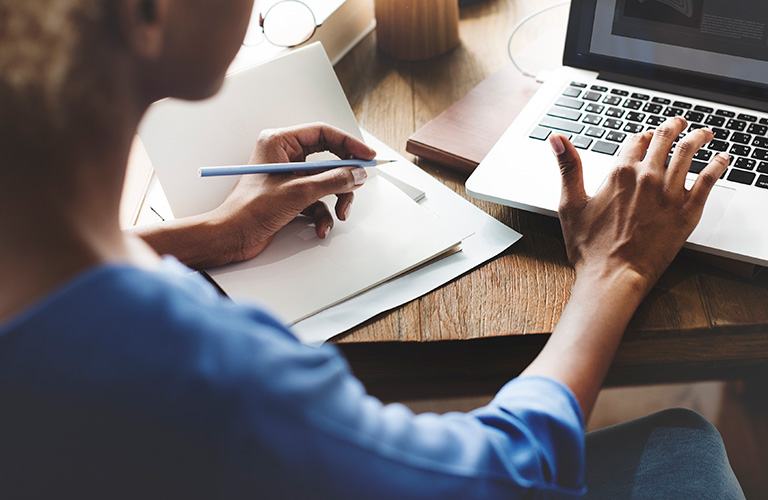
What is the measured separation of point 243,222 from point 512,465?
399mm

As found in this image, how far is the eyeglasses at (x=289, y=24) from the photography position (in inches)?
39.3

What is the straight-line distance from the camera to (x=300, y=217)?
77 centimetres

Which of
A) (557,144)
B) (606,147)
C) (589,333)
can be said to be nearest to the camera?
(589,333)

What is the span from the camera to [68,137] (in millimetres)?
317

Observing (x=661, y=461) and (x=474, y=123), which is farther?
(x=474, y=123)

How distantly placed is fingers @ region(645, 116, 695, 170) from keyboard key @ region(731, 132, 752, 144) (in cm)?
10

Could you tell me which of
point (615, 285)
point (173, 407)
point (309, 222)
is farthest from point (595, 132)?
point (173, 407)

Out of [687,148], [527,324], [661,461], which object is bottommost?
[661,461]

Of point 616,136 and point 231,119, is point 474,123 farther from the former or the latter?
point 231,119

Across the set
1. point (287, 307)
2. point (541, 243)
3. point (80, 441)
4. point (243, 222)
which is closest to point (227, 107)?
point (243, 222)

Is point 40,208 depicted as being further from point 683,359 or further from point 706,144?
point 706,144

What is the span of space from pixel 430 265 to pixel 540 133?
0.24m

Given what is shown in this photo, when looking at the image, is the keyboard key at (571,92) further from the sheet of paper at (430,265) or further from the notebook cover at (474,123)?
the sheet of paper at (430,265)

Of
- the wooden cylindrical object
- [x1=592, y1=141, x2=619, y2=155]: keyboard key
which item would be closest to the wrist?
[x1=592, y1=141, x2=619, y2=155]: keyboard key
